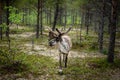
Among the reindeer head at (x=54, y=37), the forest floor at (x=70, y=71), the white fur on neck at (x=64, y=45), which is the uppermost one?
the reindeer head at (x=54, y=37)

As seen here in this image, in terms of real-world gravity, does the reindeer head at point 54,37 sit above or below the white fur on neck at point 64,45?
above

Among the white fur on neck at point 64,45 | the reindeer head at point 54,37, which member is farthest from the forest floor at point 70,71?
the reindeer head at point 54,37

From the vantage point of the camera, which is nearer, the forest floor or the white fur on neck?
the forest floor

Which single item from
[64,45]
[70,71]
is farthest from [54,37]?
[70,71]

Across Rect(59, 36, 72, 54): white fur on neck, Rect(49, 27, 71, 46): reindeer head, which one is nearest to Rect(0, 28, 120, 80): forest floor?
Rect(59, 36, 72, 54): white fur on neck

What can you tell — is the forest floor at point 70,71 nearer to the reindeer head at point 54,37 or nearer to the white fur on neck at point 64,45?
the white fur on neck at point 64,45

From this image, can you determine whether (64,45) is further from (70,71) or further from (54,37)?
(70,71)

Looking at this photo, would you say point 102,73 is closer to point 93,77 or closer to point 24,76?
point 93,77

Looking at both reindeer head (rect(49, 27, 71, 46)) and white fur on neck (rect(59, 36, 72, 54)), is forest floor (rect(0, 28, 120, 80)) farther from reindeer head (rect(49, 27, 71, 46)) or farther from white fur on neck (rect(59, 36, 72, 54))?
reindeer head (rect(49, 27, 71, 46))

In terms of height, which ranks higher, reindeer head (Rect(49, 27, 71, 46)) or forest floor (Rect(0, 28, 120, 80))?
reindeer head (Rect(49, 27, 71, 46))

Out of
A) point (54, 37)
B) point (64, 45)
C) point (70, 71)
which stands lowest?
point (70, 71)

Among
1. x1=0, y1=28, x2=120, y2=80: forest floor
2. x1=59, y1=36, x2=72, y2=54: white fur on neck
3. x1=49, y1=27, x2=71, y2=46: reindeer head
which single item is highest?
x1=49, y1=27, x2=71, y2=46: reindeer head

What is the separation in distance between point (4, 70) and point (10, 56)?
7.01ft

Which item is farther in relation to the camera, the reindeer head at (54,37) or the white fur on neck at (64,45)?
the white fur on neck at (64,45)
